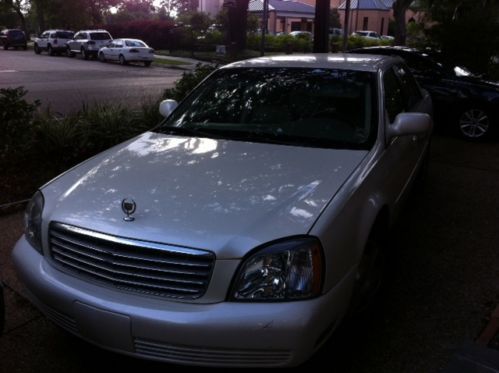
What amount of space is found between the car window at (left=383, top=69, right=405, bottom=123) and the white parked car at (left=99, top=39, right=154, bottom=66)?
26.2m

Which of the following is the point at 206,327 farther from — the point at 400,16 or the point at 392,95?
the point at 400,16

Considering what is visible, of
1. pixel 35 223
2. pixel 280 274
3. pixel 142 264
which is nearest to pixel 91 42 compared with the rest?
pixel 35 223

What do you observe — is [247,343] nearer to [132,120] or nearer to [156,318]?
[156,318]

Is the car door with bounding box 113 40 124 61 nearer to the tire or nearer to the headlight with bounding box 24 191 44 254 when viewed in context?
the tire

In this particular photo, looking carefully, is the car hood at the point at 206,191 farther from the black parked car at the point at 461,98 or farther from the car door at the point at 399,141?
the black parked car at the point at 461,98

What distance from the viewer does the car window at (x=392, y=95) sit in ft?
13.3

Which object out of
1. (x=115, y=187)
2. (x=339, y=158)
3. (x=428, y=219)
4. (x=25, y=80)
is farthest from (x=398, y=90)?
(x=25, y=80)

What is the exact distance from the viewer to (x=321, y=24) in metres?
11.6

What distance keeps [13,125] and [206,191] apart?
3.94 metres

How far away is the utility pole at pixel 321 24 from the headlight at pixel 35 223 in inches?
371

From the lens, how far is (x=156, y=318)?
2363 millimetres

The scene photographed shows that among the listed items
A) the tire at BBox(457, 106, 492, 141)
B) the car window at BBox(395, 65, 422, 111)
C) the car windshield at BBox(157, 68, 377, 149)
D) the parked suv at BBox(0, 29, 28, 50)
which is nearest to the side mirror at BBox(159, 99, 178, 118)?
the car windshield at BBox(157, 68, 377, 149)

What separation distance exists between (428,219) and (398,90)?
1387 millimetres

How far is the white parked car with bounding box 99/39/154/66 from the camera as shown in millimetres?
29172
